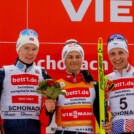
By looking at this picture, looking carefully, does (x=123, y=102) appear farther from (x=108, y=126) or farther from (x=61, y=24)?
(x=61, y=24)

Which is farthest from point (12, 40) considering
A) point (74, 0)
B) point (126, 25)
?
point (126, 25)

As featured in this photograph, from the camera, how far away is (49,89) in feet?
10.5

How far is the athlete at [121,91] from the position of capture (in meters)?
3.47

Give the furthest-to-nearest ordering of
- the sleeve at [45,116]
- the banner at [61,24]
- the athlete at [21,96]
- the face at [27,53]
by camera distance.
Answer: the banner at [61,24]
the face at [27,53]
the athlete at [21,96]
the sleeve at [45,116]

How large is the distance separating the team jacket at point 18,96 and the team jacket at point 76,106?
7.8 inches

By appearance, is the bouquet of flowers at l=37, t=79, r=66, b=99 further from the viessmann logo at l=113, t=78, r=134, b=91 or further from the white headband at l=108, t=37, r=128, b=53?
the white headband at l=108, t=37, r=128, b=53

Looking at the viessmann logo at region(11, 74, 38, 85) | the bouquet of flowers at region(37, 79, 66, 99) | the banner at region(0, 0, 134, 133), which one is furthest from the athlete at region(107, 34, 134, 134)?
the banner at region(0, 0, 134, 133)

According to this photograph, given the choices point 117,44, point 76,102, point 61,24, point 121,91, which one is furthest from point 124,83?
point 61,24

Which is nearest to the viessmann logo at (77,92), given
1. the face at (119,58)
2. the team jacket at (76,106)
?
the team jacket at (76,106)

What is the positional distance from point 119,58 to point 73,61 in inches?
14.9

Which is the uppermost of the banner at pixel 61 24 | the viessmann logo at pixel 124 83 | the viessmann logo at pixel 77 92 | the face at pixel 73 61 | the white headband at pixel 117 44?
the banner at pixel 61 24

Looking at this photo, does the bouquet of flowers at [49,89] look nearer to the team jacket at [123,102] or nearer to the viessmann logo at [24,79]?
the viessmann logo at [24,79]

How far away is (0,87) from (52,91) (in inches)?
18.8

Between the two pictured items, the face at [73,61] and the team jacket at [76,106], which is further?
the face at [73,61]
